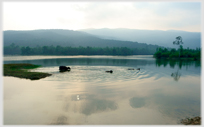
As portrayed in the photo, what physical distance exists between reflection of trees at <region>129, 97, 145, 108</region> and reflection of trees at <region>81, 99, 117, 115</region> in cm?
172

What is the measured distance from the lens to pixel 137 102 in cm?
1470

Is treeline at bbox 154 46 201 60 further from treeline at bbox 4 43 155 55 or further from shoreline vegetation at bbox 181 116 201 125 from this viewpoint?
shoreline vegetation at bbox 181 116 201 125

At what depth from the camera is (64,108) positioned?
41.8ft

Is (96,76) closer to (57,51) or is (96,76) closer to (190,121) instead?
(190,121)

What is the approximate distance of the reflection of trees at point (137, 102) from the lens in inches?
544

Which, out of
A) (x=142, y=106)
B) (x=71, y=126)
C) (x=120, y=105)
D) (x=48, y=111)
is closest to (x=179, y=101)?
(x=142, y=106)

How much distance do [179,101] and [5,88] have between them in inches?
813

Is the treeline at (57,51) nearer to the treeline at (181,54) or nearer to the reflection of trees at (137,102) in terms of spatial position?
the treeline at (181,54)

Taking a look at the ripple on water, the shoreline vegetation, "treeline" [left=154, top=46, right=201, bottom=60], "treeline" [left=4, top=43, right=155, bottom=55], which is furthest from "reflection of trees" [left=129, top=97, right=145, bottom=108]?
"treeline" [left=4, top=43, right=155, bottom=55]

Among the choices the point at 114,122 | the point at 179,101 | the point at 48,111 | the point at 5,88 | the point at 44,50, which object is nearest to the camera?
the point at 114,122

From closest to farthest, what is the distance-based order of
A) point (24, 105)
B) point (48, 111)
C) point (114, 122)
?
point (114, 122)
point (48, 111)
point (24, 105)

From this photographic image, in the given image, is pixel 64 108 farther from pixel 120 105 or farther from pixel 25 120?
pixel 120 105

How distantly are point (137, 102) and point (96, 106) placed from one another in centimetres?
418

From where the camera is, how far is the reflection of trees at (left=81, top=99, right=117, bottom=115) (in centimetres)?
1236
